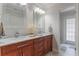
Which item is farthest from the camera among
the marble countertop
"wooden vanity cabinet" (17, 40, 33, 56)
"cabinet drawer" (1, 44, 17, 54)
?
"wooden vanity cabinet" (17, 40, 33, 56)

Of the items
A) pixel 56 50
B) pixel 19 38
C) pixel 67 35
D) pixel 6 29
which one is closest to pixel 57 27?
pixel 67 35

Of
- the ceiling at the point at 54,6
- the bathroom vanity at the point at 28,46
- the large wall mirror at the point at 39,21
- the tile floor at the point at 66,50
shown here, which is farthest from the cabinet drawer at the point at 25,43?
the ceiling at the point at 54,6

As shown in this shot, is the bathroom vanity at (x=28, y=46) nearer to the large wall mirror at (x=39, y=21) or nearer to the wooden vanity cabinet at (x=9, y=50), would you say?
the wooden vanity cabinet at (x=9, y=50)

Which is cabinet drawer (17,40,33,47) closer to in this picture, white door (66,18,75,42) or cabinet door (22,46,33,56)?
cabinet door (22,46,33,56)

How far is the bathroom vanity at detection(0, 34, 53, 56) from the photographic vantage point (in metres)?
1.72

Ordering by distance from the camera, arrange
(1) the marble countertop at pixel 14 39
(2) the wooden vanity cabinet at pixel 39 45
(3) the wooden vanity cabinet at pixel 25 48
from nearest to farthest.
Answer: (1) the marble countertop at pixel 14 39 → (3) the wooden vanity cabinet at pixel 25 48 → (2) the wooden vanity cabinet at pixel 39 45

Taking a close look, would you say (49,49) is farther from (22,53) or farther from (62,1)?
(62,1)

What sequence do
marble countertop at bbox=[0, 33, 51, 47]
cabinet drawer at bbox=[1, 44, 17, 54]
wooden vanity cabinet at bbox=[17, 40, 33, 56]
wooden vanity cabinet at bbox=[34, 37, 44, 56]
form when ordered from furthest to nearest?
1. wooden vanity cabinet at bbox=[34, 37, 44, 56]
2. wooden vanity cabinet at bbox=[17, 40, 33, 56]
3. marble countertop at bbox=[0, 33, 51, 47]
4. cabinet drawer at bbox=[1, 44, 17, 54]

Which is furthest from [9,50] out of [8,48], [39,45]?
[39,45]

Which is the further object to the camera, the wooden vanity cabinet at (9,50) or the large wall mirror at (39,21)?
the large wall mirror at (39,21)

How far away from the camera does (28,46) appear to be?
78.3 inches

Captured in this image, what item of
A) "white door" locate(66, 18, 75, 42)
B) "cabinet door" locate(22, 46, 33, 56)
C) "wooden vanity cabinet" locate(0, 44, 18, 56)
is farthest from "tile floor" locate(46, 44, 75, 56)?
"wooden vanity cabinet" locate(0, 44, 18, 56)

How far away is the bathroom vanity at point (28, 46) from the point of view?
1722 millimetres

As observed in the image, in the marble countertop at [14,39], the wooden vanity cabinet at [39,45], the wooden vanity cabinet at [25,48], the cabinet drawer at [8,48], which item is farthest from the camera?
A: the wooden vanity cabinet at [39,45]
